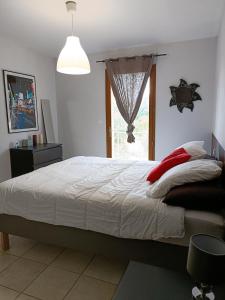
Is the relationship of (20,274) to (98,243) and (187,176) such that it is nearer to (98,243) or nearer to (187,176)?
(98,243)

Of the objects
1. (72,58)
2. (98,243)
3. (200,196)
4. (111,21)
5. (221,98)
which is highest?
(111,21)

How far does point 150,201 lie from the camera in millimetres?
1666

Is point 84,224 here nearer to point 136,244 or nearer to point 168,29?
point 136,244

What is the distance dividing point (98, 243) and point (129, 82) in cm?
304

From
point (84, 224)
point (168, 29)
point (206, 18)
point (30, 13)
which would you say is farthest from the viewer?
point (168, 29)

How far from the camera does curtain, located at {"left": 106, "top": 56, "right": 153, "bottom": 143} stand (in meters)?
3.92

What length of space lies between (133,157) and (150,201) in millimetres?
2731

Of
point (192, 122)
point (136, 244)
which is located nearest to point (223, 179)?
point (136, 244)

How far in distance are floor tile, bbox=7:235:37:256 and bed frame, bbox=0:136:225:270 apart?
96 millimetres

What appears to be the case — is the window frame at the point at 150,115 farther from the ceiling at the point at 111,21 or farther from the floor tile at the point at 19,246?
the floor tile at the point at 19,246

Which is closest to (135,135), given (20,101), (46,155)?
(46,155)

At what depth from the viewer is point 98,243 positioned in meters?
1.79

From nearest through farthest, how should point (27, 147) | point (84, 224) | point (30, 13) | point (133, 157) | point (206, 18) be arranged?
point (84, 224), point (30, 13), point (206, 18), point (27, 147), point (133, 157)

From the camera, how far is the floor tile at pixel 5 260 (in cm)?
198
